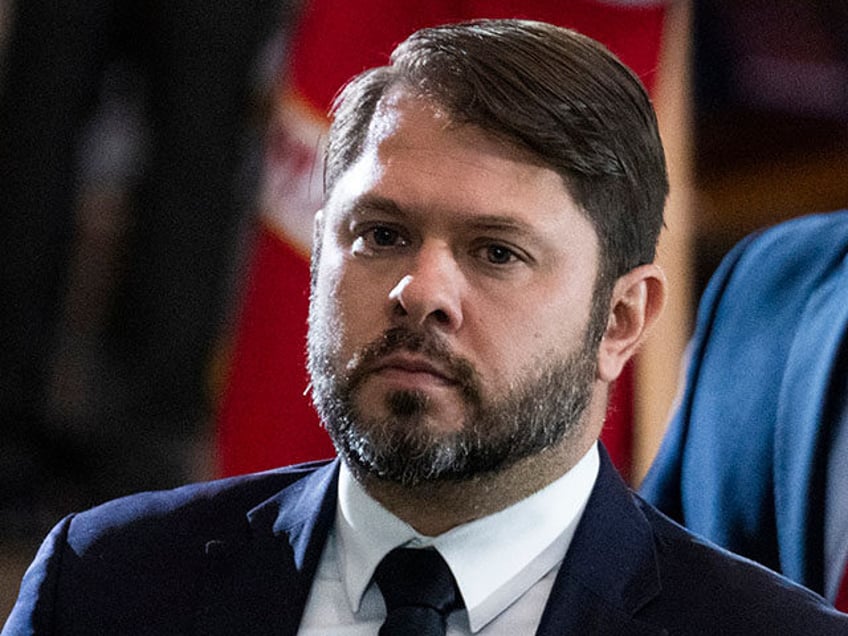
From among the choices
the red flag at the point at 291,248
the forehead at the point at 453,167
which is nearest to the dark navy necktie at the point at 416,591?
the forehead at the point at 453,167

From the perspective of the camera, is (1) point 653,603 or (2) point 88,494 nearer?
(1) point 653,603

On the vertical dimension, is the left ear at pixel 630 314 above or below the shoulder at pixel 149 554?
above

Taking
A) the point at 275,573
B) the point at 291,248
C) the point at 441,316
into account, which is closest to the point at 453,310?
the point at 441,316

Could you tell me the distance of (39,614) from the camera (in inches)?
68.2

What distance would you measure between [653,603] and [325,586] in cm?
33

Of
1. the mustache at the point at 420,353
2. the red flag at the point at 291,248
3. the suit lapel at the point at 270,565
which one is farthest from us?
the red flag at the point at 291,248

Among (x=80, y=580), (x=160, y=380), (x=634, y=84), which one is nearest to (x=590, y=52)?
(x=634, y=84)

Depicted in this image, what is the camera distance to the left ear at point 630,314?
1693mm

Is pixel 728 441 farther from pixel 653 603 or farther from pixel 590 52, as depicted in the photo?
pixel 590 52

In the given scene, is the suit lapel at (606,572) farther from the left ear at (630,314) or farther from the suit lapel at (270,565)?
the suit lapel at (270,565)

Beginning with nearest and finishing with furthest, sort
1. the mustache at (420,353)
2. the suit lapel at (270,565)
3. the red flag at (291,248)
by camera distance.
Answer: the mustache at (420,353) → the suit lapel at (270,565) → the red flag at (291,248)

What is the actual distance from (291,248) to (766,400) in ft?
2.95

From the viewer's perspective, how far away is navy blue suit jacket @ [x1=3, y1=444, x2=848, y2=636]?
1.60m

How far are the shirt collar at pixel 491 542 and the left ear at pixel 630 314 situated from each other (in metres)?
0.10
